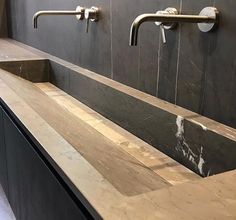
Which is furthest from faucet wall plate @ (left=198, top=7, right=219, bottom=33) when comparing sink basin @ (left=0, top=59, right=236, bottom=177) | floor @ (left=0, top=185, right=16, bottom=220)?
floor @ (left=0, top=185, right=16, bottom=220)

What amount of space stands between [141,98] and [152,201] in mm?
774

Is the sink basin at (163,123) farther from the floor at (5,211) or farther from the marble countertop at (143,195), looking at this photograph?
the floor at (5,211)

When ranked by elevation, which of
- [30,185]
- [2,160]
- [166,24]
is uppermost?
[166,24]

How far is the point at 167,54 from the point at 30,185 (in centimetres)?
66

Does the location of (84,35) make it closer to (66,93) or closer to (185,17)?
(66,93)

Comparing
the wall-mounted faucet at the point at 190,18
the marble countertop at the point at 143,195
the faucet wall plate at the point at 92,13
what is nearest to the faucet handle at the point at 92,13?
the faucet wall plate at the point at 92,13

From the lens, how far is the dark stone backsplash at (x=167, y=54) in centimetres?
105

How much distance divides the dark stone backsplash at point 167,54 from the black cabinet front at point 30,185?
20.8 inches

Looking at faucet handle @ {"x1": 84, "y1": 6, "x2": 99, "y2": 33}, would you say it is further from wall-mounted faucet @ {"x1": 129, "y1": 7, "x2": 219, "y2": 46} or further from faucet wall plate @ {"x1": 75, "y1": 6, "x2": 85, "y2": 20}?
wall-mounted faucet @ {"x1": 129, "y1": 7, "x2": 219, "y2": 46}

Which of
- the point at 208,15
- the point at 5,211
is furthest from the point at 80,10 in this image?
the point at 5,211

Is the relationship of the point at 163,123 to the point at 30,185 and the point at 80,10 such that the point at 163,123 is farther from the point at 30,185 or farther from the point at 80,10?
the point at 80,10

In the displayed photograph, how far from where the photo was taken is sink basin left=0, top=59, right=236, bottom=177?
1.00 m

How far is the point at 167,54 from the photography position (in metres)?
1.30

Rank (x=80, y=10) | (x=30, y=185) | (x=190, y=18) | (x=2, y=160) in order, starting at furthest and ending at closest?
(x=80, y=10), (x=2, y=160), (x=30, y=185), (x=190, y=18)
